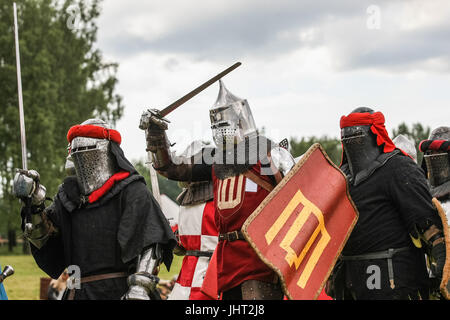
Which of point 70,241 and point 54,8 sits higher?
point 54,8

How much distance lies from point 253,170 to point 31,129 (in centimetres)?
2030

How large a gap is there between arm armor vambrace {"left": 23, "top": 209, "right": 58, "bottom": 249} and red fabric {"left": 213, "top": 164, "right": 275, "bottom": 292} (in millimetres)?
1081

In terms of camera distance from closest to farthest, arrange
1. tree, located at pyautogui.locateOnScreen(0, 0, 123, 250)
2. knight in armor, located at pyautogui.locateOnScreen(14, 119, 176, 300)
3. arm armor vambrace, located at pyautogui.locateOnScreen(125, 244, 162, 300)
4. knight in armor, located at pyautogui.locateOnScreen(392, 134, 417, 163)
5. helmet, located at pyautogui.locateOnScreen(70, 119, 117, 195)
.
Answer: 1. arm armor vambrace, located at pyautogui.locateOnScreen(125, 244, 162, 300)
2. knight in armor, located at pyautogui.locateOnScreen(14, 119, 176, 300)
3. helmet, located at pyautogui.locateOnScreen(70, 119, 117, 195)
4. knight in armor, located at pyautogui.locateOnScreen(392, 134, 417, 163)
5. tree, located at pyautogui.locateOnScreen(0, 0, 123, 250)

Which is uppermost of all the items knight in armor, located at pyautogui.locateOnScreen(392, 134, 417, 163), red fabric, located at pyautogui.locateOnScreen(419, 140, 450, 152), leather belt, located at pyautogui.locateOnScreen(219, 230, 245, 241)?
red fabric, located at pyautogui.locateOnScreen(419, 140, 450, 152)

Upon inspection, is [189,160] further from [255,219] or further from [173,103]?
[255,219]

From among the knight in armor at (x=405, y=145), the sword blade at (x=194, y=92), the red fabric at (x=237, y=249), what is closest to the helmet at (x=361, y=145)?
the red fabric at (x=237, y=249)

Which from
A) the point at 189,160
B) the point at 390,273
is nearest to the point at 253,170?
the point at 189,160

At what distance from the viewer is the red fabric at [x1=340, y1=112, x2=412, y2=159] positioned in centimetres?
462

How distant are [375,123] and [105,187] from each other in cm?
201

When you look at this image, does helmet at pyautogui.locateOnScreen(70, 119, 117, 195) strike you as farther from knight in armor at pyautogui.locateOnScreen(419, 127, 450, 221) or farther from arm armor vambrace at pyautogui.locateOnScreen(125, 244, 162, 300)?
knight in armor at pyautogui.locateOnScreen(419, 127, 450, 221)

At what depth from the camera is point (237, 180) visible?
169 inches

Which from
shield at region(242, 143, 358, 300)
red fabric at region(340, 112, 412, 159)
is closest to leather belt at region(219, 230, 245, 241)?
shield at region(242, 143, 358, 300)

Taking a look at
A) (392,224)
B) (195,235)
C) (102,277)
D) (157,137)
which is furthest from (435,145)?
(102,277)

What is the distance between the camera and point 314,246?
13.6ft
